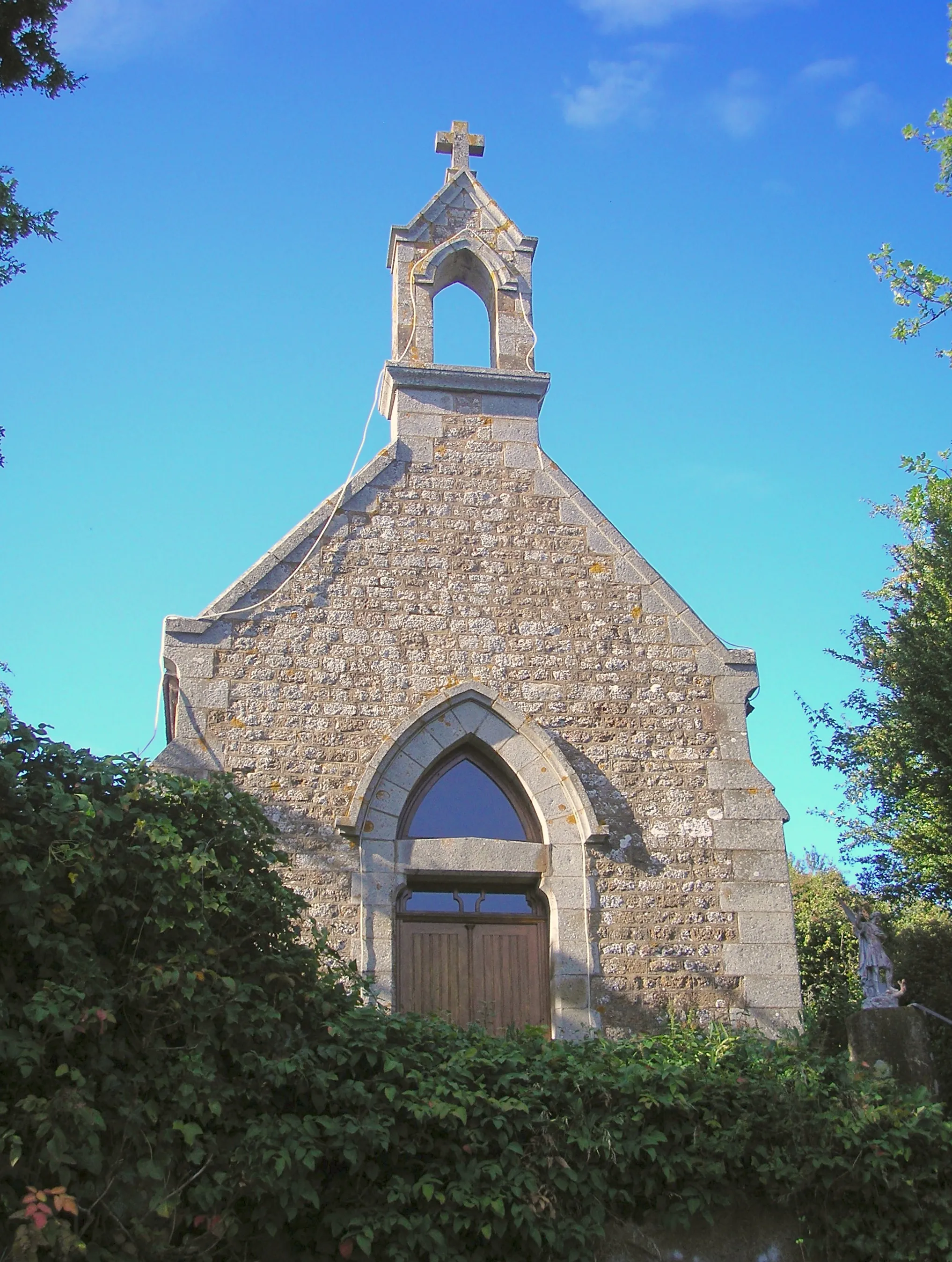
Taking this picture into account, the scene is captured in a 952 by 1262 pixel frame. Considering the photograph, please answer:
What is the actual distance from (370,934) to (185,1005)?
2.70 metres

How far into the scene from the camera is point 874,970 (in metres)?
9.10

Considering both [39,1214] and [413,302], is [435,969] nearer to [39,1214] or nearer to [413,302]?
[39,1214]

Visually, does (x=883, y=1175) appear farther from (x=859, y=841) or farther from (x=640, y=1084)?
(x=859, y=841)

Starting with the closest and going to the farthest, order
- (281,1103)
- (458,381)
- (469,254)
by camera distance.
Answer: (281,1103)
(458,381)
(469,254)

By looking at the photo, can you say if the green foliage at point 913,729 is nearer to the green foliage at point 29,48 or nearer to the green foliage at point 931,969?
the green foliage at point 931,969

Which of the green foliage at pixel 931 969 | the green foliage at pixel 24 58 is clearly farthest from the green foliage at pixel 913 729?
the green foliage at pixel 24 58

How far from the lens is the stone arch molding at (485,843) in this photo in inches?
363

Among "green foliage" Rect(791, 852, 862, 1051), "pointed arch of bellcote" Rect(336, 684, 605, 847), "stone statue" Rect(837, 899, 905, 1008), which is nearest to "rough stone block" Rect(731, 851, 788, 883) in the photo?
"stone statue" Rect(837, 899, 905, 1008)

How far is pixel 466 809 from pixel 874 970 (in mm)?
3182

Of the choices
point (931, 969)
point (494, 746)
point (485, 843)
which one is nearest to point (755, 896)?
point (485, 843)

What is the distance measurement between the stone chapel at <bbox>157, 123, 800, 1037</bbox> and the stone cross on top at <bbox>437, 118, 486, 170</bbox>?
2.49m

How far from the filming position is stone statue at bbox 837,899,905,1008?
8.87 metres

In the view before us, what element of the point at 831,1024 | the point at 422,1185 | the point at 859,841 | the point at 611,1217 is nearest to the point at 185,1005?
the point at 422,1185

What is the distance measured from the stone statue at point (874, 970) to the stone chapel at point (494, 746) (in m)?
0.56
